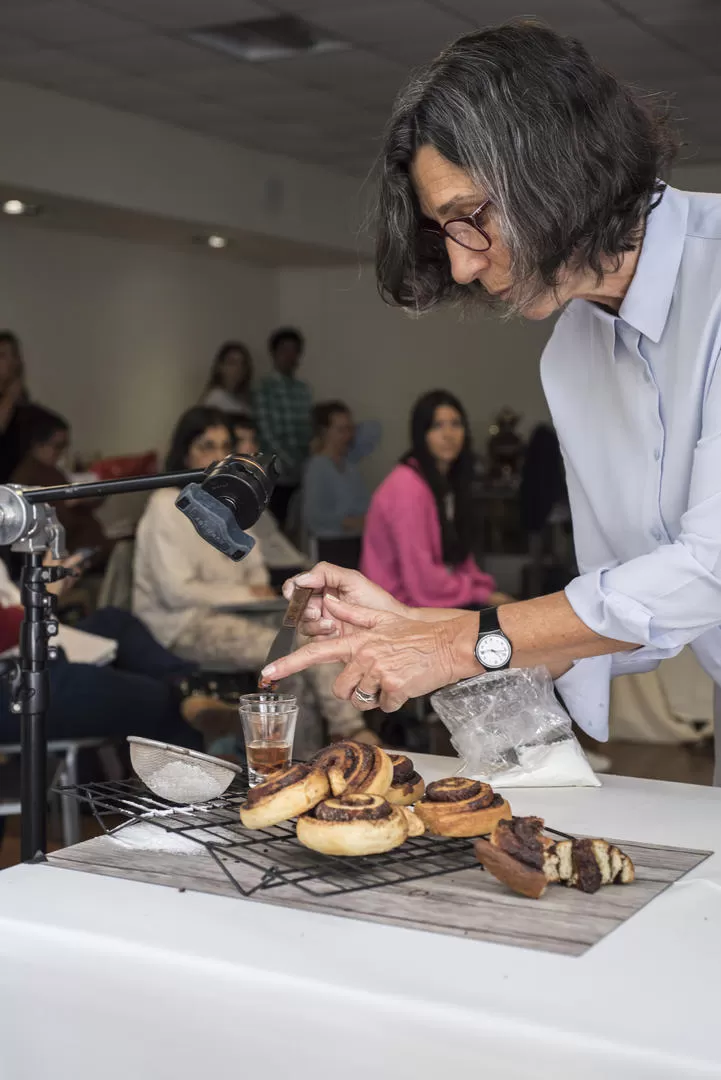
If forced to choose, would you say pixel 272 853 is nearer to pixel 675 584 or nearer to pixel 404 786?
pixel 404 786

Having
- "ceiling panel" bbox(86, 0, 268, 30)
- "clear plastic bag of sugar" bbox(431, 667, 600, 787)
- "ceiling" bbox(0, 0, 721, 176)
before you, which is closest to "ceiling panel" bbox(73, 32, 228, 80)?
"ceiling" bbox(0, 0, 721, 176)

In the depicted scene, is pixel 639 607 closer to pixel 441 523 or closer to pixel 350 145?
pixel 441 523

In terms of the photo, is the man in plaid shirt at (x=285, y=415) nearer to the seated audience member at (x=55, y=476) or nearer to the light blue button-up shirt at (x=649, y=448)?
the seated audience member at (x=55, y=476)

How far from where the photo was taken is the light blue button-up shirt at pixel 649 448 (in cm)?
129

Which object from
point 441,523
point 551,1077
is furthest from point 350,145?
point 551,1077

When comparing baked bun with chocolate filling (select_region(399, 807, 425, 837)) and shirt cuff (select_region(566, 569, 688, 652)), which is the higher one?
shirt cuff (select_region(566, 569, 688, 652))

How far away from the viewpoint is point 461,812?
1158 mm

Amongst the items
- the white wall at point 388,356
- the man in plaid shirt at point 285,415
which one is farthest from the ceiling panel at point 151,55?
the white wall at point 388,356

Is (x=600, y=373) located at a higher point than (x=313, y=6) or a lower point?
lower

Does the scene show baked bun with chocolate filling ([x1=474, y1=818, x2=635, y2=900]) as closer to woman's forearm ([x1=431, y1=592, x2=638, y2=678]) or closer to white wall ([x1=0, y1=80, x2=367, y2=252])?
woman's forearm ([x1=431, y1=592, x2=638, y2=678])

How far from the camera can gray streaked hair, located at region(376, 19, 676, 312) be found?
1269mm

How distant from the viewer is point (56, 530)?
1348 millimetres

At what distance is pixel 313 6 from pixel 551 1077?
177 inches

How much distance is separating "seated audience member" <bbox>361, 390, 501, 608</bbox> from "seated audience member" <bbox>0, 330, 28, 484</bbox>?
8.51 ft
